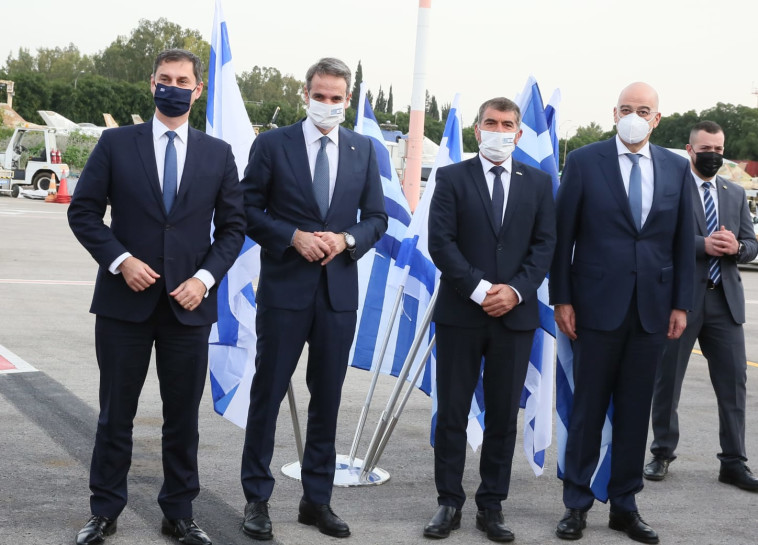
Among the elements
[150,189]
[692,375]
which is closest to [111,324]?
[150,189]

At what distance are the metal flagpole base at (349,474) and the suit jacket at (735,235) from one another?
212 cm

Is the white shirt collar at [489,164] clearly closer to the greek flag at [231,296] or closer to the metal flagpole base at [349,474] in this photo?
the greek flag at [231,296]

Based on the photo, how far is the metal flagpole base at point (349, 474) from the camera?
501 centimetres

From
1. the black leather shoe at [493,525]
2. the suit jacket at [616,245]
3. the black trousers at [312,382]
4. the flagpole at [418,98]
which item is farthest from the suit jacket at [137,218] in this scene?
the flagpole at [418,98]

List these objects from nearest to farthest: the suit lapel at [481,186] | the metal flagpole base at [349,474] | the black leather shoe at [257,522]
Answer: the black leather shoe at [257,522], the suit lapel at [481,186], the metal flagpole base at [349,474]

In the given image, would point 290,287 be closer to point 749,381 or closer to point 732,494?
point 732,494

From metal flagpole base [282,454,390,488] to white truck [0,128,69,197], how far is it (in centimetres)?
3038

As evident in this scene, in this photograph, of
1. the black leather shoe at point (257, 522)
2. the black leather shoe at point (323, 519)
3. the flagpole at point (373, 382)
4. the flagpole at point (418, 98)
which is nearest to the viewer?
the black leather shoe at point (257, 522)

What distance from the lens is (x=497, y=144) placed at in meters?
4.45

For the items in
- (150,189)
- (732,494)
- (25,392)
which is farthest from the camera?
(25,392)

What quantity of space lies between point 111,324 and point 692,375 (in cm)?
631

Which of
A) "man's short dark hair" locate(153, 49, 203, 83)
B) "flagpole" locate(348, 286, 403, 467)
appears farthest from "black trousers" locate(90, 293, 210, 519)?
"flagpole" locate(348, 286, 403, 467)

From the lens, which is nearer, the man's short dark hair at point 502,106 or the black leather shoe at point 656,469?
the man's short dark hair at point 502,106

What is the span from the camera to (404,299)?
18.0 feet
